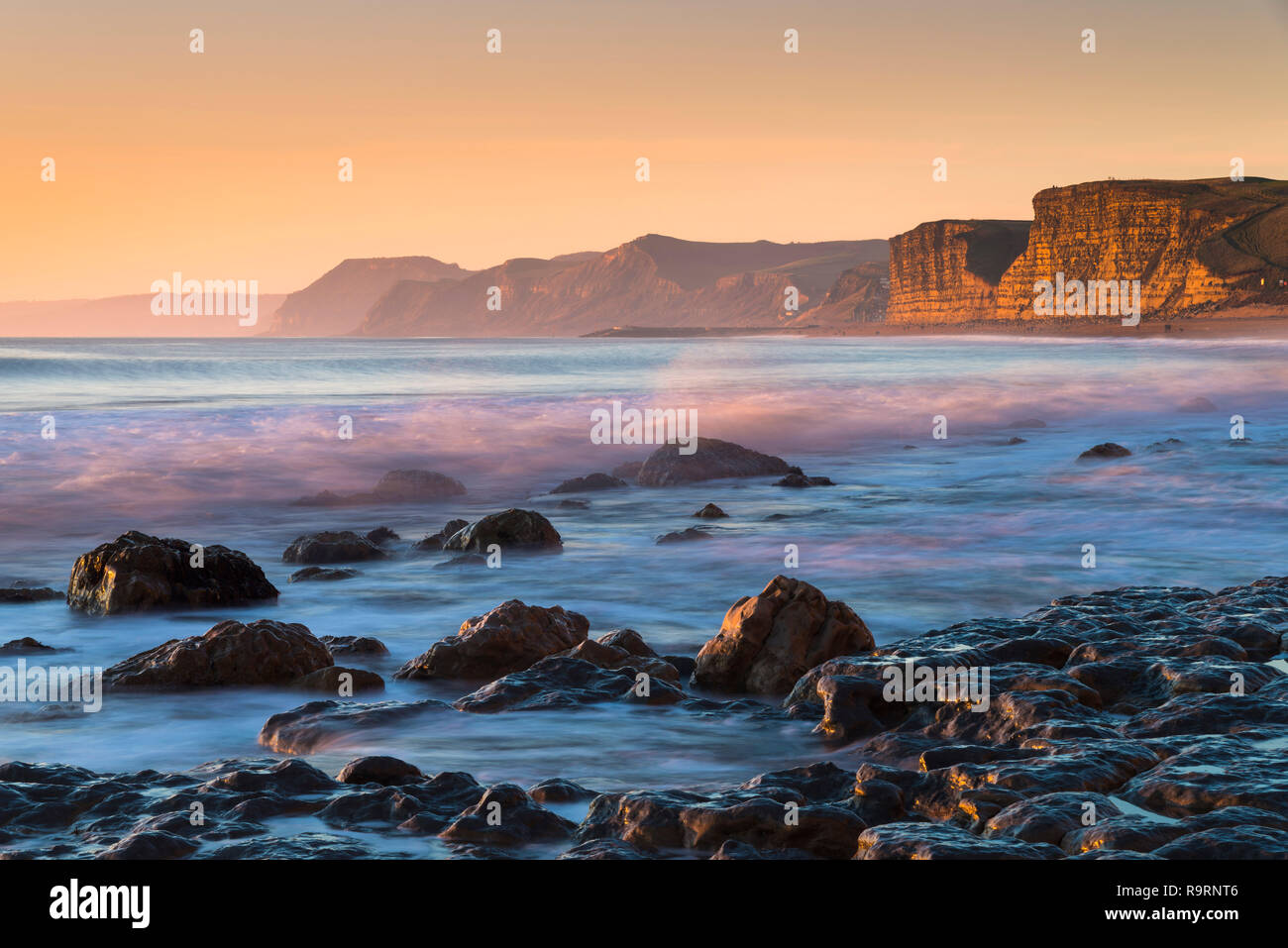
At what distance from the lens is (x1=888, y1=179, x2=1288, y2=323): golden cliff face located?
449ft

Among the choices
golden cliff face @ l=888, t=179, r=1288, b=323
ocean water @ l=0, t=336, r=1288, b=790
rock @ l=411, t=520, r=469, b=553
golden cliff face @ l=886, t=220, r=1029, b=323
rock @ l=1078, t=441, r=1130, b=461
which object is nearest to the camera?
ocean water @ l=0, t=336, r=1288, b=790

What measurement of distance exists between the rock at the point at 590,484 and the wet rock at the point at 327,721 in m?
12.8

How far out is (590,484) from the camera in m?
20.1

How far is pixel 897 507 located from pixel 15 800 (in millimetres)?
13547

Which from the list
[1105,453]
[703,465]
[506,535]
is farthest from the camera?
[1105,453]

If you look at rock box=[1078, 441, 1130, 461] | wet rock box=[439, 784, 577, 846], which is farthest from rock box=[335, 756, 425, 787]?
rock box=[1078, 441, 1130, 461]

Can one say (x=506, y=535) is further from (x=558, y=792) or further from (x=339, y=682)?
(x=558, y=792)

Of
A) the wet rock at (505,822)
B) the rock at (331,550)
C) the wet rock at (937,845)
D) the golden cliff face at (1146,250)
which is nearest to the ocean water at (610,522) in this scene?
the rock at (331,550)

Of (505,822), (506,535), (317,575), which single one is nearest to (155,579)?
(317,575)

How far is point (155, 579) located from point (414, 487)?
9.51 metres

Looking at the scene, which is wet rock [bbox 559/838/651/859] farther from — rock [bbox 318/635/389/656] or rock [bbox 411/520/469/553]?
rock [bbox 411/520/469/553]

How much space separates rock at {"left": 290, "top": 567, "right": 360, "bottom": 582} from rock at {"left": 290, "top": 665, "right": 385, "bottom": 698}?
4.26 meters

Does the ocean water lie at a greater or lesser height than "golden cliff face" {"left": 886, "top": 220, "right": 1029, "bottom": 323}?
lesser
